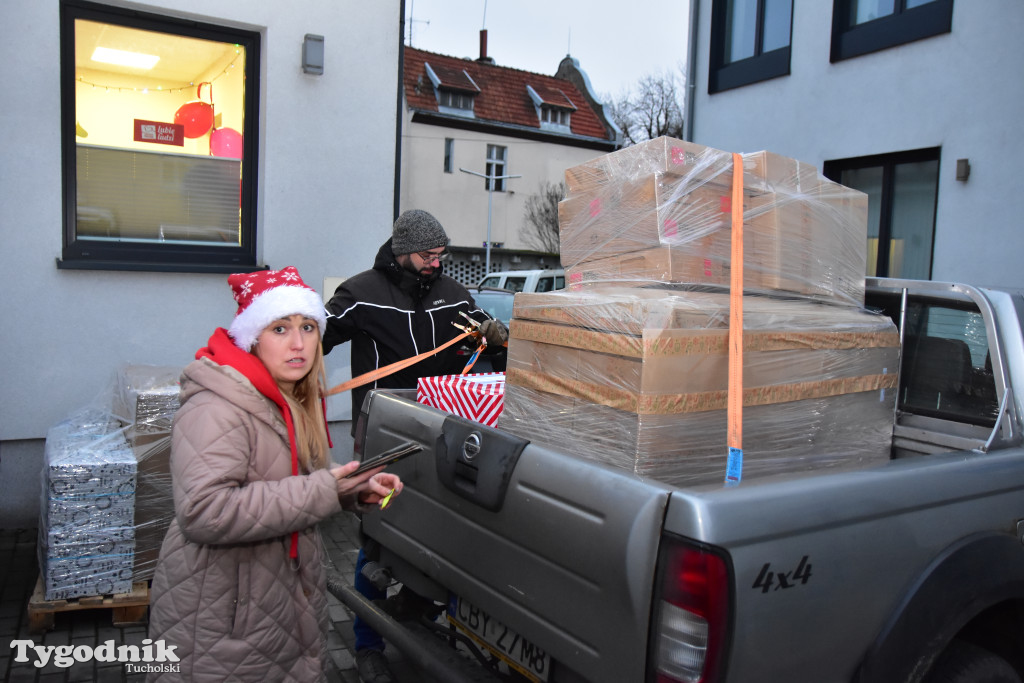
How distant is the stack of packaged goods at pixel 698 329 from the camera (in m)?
2.18

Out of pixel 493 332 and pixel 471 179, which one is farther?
pixel 471 179

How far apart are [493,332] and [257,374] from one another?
178 centimetres

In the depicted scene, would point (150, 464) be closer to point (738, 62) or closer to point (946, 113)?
point (946, 113)

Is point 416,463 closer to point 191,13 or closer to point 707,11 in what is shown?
point 191,13

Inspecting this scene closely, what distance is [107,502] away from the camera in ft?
12.4

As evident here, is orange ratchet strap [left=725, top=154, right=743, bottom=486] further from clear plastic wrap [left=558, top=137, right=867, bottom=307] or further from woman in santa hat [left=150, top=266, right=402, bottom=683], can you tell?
woman in santa hat [left=150, top=266, right=402, bottom=683]

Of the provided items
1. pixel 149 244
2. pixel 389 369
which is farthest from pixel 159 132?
pixel 389 369

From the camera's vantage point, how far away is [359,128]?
223 inches

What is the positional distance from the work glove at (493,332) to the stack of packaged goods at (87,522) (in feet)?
6.05

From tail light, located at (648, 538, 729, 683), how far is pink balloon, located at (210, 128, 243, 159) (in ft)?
15.5

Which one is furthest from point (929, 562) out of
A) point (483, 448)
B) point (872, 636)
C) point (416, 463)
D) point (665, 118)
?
point (665, 118)

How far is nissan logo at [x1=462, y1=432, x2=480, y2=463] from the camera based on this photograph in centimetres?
233

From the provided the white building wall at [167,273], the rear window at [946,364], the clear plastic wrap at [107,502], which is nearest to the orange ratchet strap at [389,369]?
the clear plastic wrap at [107,502]

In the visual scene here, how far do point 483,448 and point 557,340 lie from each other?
420 millimetres
